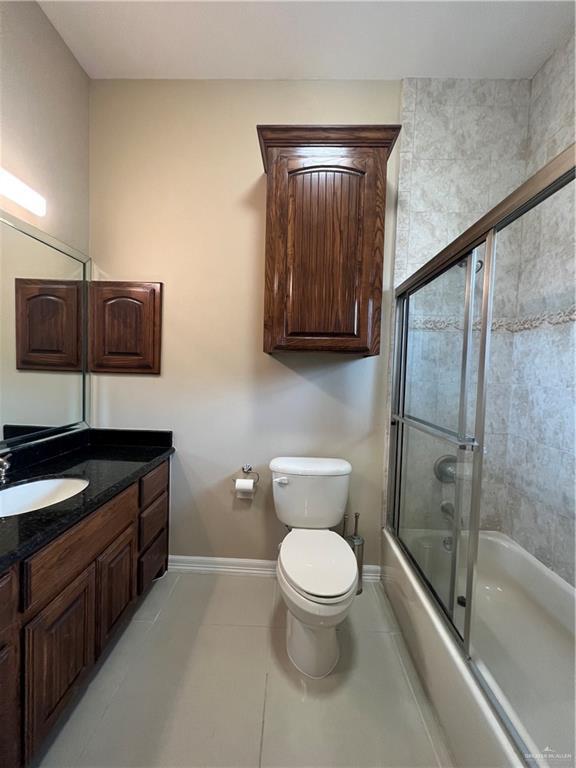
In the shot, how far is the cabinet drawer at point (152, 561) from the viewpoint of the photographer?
5.19ft

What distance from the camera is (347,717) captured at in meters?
1.18

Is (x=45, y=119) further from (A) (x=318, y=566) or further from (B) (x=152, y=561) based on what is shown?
(A) (x=318, y=566)

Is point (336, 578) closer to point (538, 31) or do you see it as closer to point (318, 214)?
point (318, 214)

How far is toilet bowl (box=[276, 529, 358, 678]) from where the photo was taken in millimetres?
1218

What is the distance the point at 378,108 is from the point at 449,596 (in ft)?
8.28

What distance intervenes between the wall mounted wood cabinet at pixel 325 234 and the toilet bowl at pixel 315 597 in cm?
99

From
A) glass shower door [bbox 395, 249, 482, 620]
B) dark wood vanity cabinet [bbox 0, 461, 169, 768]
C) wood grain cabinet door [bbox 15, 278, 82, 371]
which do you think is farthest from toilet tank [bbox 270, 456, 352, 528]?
wood grain cabinet door [bbox 15, 278, 82, 371]

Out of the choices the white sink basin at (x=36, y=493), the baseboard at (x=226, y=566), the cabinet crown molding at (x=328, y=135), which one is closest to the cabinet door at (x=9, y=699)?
the white sink basin at (x=36, y=493)

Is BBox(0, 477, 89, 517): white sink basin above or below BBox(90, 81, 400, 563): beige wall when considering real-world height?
below

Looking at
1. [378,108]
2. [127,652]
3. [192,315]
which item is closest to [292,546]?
[127,652]

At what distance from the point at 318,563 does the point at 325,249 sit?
1.49m

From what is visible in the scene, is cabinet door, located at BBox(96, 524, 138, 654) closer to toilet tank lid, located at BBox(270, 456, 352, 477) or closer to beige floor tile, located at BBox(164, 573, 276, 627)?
beige floor tile, located at BBox(164, 573, 276, 627)

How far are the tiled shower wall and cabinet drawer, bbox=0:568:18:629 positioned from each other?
1650mm

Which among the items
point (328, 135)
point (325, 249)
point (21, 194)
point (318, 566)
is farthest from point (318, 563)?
point (21, 194)
